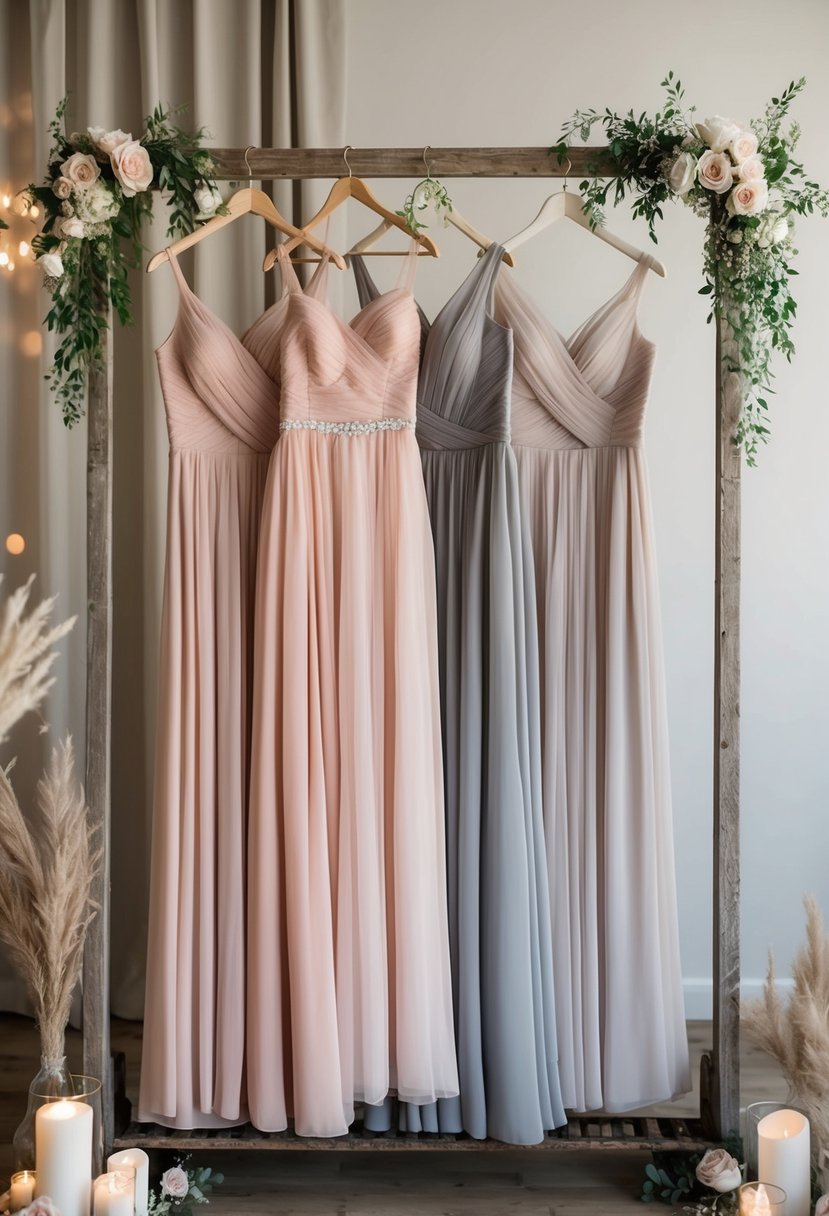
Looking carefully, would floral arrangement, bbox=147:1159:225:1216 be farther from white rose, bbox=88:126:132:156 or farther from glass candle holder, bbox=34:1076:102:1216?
white rose, bbox=88:126:132:156

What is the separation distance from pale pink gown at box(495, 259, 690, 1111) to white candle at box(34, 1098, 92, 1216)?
932 millimetres

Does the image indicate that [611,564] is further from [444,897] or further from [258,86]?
[258,86]

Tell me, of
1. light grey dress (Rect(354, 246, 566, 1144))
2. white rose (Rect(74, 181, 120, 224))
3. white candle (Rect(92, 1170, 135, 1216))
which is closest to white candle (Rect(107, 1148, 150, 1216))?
white candle (Rect(92, 1170, 135, 1216))

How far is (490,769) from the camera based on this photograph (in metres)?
2.03

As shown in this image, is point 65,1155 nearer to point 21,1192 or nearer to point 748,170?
point 21,1192

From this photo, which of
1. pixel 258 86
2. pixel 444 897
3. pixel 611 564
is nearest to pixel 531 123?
pixel 258 86

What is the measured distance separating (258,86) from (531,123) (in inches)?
30.4

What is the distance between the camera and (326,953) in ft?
6.43

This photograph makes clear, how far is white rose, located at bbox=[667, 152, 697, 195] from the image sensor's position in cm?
196

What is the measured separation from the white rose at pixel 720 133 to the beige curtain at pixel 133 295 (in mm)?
1227

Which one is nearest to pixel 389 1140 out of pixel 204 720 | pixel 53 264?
pixel 204 720

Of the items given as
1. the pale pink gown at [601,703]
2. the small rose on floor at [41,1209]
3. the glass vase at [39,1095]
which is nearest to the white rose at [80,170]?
the pale pink gown at [601,703]

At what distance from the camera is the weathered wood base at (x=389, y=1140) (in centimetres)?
202

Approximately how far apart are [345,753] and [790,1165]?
3.58 ft
